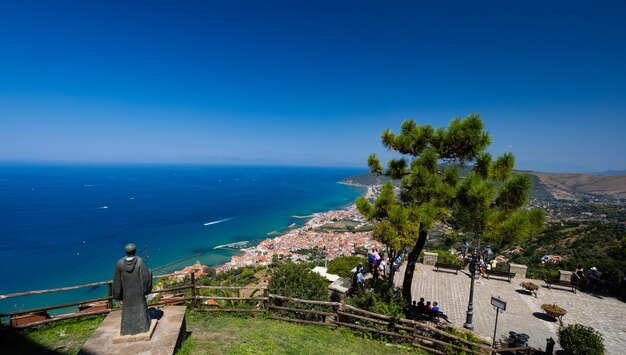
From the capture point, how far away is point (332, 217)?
77062 mm

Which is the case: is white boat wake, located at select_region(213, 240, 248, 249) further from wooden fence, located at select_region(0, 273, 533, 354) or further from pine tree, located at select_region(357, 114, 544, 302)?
pine tree, located at select_region(357, 114, 544, 302)

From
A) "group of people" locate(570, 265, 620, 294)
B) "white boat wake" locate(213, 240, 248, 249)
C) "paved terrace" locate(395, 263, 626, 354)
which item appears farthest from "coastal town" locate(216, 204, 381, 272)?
"group of people" locate(570, 265, 620, 294)

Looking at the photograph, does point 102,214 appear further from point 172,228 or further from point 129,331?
point 129,331

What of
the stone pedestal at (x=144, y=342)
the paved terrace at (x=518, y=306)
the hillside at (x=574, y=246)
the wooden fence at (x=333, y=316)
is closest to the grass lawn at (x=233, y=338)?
the wooden fence at (x=333, y=316)

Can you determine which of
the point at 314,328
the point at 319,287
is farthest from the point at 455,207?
the point at 314,328

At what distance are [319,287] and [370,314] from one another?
1922 millimetres

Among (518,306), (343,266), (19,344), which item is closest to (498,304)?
(518,306)

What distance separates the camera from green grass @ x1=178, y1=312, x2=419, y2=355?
6535 mm

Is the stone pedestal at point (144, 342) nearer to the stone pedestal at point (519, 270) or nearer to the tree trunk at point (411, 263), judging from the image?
the tree trunk at point (411, 263)

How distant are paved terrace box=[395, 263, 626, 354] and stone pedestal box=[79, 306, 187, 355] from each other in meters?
9.21

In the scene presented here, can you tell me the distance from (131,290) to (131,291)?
0.02 metres

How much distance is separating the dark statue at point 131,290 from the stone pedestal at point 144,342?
26 centimetres

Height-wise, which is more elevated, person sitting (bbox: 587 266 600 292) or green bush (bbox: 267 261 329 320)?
green bush (bbox: 267 261 329 320)

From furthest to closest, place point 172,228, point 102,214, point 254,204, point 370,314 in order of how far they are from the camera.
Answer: point 254,204 → point 102,214 → point 172,228 → point 370,314
